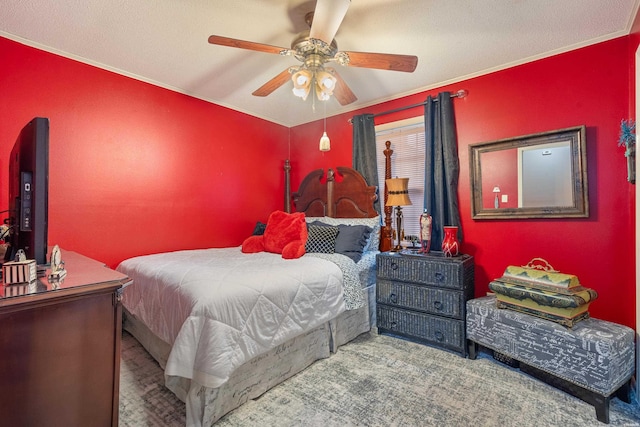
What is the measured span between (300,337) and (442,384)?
101cm

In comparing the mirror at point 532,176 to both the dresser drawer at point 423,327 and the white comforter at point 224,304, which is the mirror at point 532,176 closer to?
the dresser drawer at point 423,327

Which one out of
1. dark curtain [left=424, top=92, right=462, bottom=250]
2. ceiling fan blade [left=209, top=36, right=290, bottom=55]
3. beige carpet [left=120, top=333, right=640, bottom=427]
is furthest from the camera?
dark curtain [left=424, top=92, right=462, bottom=250]

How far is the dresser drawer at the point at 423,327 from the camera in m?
2.39

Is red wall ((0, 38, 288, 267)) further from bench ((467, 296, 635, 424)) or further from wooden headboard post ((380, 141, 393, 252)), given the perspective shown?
bench ((467, 296, 635, 424))

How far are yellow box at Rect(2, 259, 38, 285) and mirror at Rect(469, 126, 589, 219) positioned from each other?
3.03 meters

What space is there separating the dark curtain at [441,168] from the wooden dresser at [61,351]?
2.65 metres

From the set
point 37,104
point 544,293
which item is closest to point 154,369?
point 37,104

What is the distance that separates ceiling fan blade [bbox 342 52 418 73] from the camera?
186 cm

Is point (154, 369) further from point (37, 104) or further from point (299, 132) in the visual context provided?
point (299, 132)

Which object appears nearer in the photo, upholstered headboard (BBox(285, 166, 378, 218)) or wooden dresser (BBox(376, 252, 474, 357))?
wooden dresser (BBox(376, 252, 474, 357))

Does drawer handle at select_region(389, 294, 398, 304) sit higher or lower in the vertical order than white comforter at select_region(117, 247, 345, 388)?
lower

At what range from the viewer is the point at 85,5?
191 centimetres

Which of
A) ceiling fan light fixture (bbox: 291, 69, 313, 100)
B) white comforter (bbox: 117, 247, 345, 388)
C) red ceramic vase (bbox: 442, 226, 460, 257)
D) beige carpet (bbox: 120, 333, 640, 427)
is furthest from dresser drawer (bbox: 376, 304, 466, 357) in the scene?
ceiling fan light fixture (bbox: 291, 69, 313, 100)

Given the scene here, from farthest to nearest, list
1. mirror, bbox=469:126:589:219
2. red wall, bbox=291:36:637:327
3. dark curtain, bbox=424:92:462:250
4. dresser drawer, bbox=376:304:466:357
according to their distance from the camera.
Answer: dark curtain, bbox=424:92:462:250
dresser drawer, bbox=376:304:466:357
mirror, bbox=469:126:589:219
red wall, bbox=291:36:637:327
